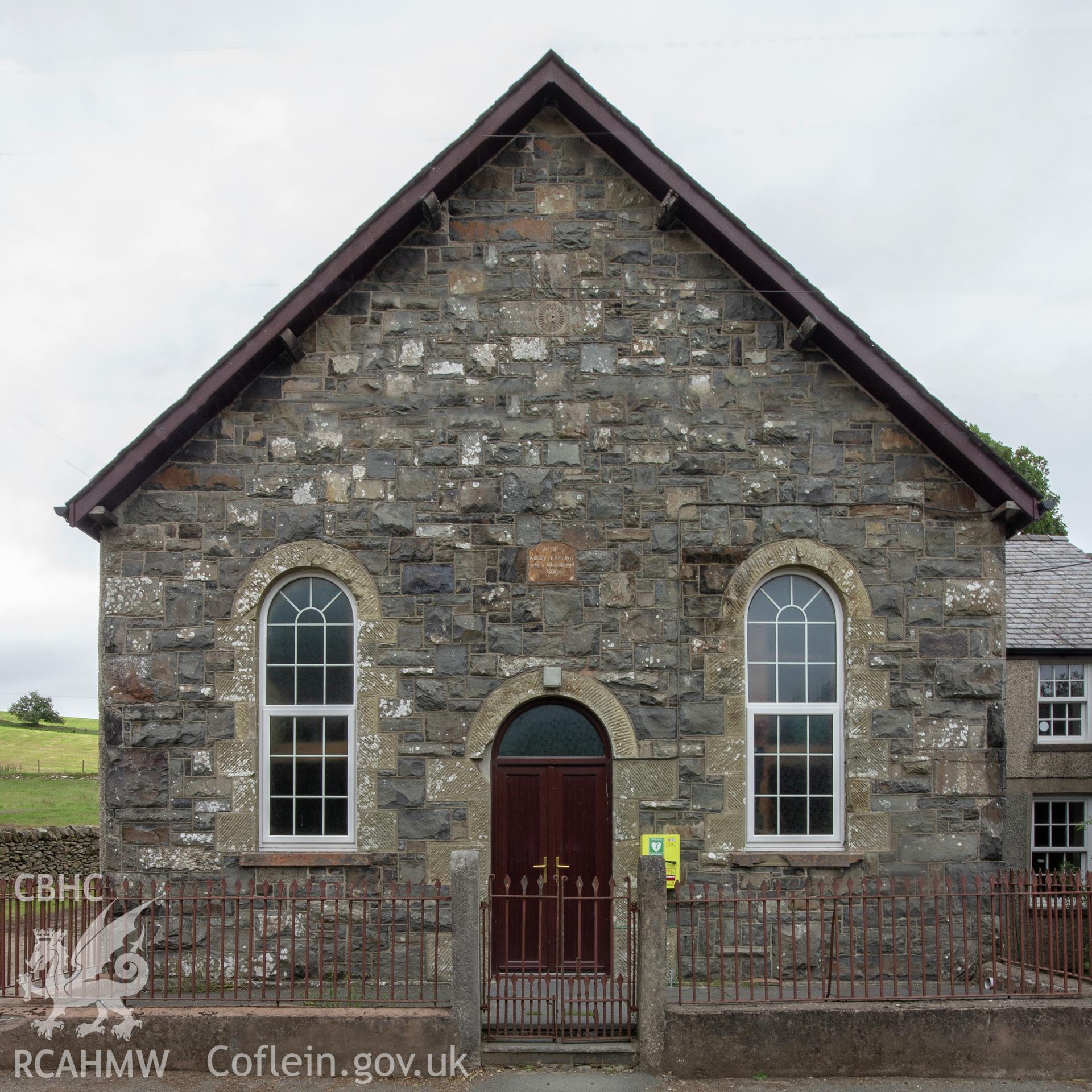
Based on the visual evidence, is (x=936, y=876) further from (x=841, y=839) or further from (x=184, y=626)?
(x=184, y=626)

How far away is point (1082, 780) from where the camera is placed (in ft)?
55.6

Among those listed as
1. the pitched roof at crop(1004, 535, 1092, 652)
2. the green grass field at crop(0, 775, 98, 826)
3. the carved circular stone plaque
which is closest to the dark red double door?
the carved circular stone plaque

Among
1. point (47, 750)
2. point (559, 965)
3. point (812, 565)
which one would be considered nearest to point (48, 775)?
point (47, 750)

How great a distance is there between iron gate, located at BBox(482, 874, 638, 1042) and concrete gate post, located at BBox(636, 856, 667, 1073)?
6.4 inches

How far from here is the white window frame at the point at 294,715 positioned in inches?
395

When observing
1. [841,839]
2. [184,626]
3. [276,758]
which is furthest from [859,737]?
[184,626]

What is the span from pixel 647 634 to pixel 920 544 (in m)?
2.82

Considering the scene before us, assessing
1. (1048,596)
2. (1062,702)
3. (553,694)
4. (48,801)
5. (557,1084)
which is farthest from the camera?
(48,801)

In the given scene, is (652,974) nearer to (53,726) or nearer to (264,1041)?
(264,1041)

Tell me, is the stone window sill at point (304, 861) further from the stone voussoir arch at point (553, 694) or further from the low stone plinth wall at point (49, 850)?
the low stone plinth wall at point (49, 850)

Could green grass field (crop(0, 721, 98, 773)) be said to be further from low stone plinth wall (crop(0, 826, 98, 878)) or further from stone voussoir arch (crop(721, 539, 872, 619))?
stone voussoir arch (crop(721, 539, 872, 619))

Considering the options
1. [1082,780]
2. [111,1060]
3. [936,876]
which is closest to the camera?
[111,1060]

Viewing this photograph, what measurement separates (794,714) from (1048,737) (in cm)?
912

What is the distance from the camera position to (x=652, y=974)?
8.00 metres
